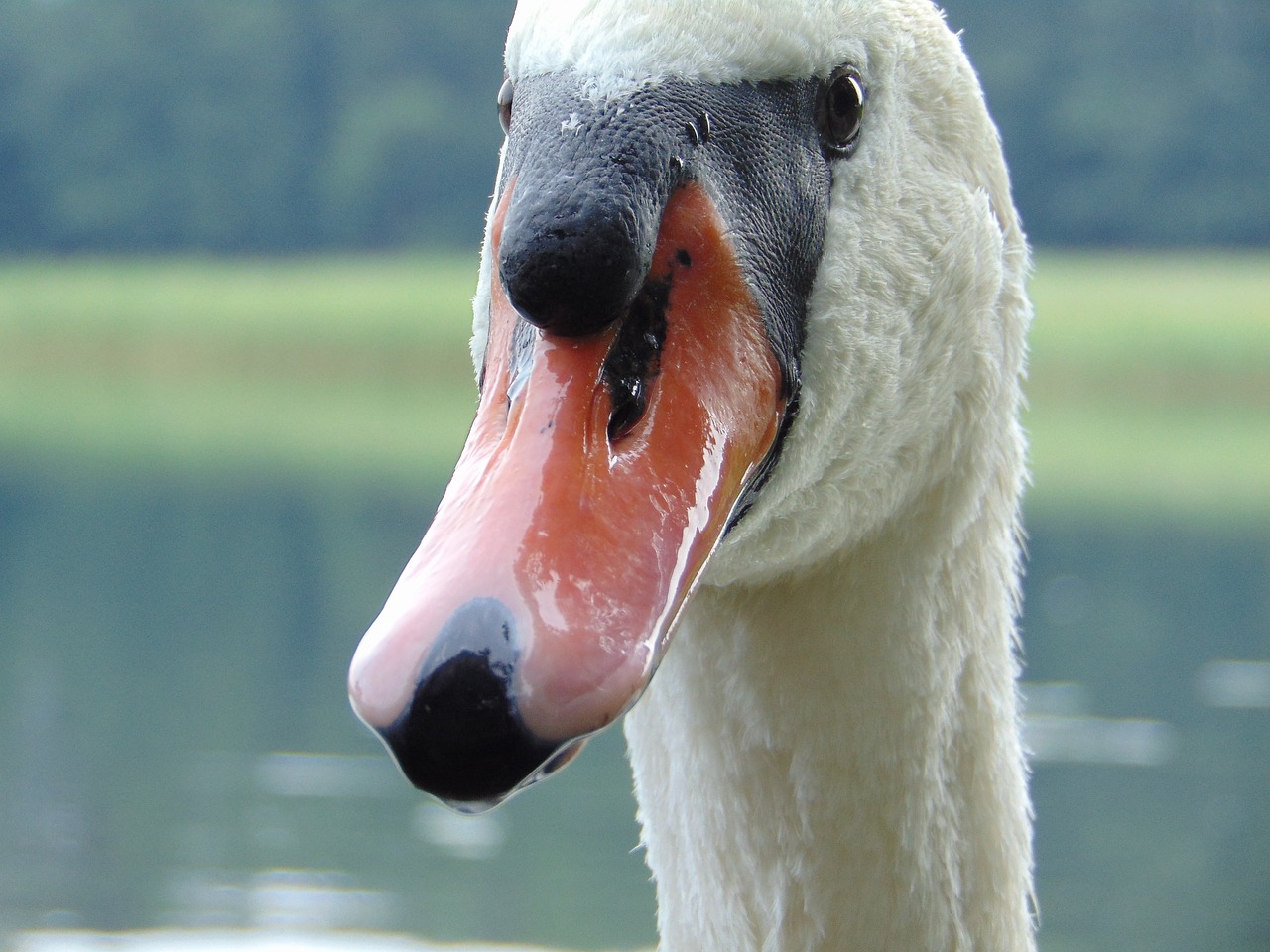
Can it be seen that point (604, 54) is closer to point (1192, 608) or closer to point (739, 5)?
point (739, 5)

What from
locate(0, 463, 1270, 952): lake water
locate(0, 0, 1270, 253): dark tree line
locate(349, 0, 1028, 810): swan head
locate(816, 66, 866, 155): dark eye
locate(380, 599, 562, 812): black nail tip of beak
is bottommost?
locate(0, 0, 1270, 253): dark tree line

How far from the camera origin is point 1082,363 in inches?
1382

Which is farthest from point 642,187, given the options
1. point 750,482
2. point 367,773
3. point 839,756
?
point 367,773

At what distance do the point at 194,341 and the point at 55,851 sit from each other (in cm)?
3135

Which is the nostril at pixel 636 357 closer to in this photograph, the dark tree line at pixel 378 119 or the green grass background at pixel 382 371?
the green grass background at pixel 382 371

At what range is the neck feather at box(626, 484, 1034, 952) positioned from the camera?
2.46 m

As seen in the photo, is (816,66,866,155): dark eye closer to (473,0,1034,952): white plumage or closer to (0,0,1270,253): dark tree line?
(473,0,1034,952): white plumage

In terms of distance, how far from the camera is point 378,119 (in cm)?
5191

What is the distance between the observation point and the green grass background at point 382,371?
25.9 m

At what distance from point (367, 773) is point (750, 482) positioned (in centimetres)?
1000

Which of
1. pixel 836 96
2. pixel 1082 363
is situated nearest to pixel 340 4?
pixel 1082 363

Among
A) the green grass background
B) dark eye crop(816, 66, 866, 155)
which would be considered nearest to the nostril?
dark eye crop(816, 66, 866, 155)

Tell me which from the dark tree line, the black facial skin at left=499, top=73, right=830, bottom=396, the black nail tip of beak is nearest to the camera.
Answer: the black nail tip of beak

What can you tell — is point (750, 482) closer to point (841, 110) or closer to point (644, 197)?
point (644, 197)
